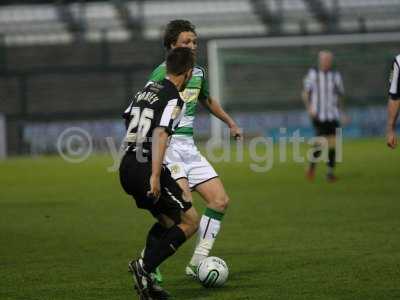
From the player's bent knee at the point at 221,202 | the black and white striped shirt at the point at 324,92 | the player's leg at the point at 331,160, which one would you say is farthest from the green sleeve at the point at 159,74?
the black and white striped shirt at the point at 324,92

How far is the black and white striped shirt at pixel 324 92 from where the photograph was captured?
1744 cm

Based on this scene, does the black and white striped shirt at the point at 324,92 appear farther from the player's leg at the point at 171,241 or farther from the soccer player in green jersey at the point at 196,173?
the player's leg at the point at 171,241

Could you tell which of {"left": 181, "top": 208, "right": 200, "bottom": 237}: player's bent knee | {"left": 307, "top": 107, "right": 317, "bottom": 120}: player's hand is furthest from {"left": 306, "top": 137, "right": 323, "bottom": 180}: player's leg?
{"left": 181, "top": 208, "right": 200, "bottom": 237}: player's bent knee

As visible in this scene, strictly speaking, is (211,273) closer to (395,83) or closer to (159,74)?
(159,74)

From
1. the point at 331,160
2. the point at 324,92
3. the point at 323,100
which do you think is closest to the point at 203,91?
the point at 331,160

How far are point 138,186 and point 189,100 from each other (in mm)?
1505

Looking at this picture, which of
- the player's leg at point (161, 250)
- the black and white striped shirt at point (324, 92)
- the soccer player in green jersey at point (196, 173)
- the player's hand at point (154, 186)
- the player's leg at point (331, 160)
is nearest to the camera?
the player's hand at point (154, 186)

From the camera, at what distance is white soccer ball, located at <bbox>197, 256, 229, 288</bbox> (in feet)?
23.3

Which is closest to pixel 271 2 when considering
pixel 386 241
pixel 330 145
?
pixel 330 145

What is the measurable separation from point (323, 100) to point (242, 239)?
7.81 m

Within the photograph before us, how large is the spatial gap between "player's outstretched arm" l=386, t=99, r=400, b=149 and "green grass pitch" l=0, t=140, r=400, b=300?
95cm

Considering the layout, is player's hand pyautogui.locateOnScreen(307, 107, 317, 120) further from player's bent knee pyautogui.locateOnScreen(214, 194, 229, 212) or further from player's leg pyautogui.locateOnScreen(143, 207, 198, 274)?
player's leg pyautogui.locateOnScreen(143, 207, 198, 274)

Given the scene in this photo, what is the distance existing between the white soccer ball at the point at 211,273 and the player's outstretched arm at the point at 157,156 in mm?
1092

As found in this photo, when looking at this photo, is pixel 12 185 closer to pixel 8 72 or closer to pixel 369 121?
pixel 8 72
